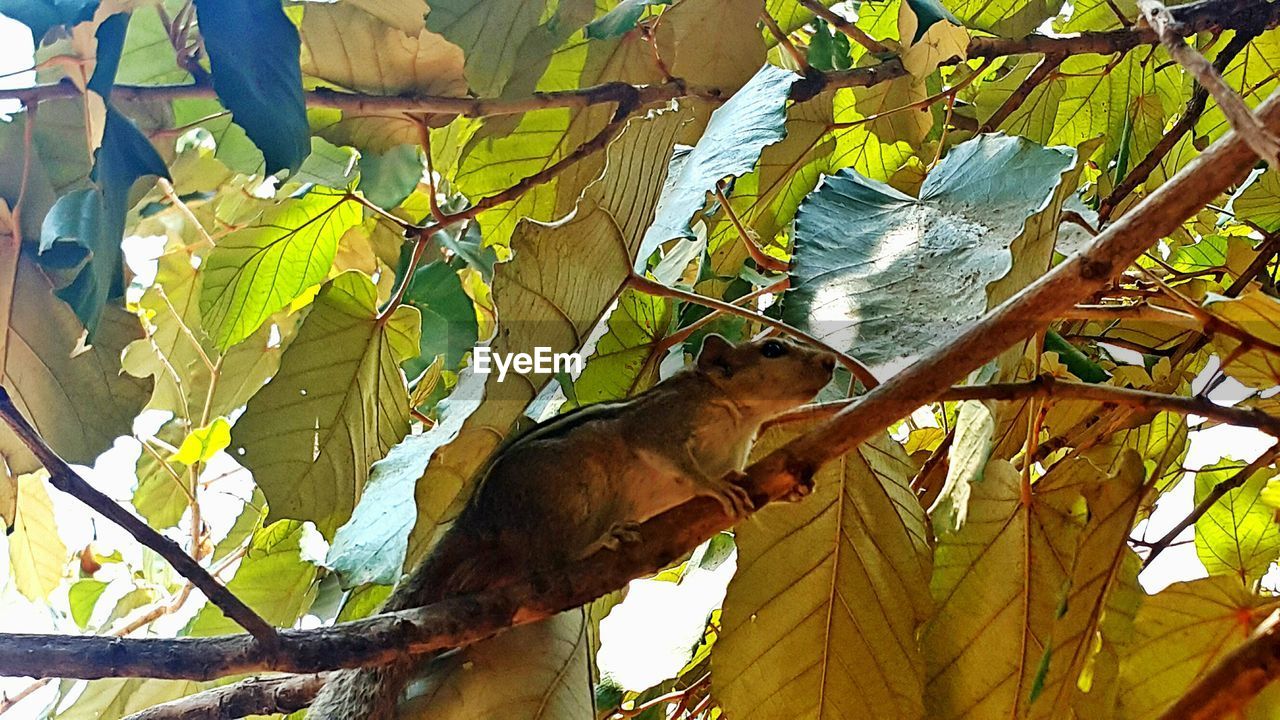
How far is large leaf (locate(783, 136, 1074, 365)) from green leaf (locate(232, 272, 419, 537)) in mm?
455

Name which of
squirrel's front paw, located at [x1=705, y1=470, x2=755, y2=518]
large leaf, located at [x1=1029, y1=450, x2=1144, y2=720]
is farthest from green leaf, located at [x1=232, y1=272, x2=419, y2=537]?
large leaf, located at [x1=1029, y1=450, x2=1144, y2=720]

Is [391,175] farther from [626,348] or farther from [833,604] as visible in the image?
[833,604]

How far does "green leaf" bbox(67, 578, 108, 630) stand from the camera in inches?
52.3

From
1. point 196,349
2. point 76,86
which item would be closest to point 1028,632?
point 76,86

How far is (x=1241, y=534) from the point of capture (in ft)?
3.42

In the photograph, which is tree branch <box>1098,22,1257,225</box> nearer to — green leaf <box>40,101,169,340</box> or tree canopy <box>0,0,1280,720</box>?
tree canopy <box>0,0,1280,720</box>

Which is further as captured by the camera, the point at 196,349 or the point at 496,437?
the point at 196,349

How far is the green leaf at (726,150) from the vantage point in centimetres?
66

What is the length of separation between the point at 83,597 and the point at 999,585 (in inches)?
49.0

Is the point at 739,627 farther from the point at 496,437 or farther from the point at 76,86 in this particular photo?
the point at 76,86

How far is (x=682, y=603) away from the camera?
95 centimetres

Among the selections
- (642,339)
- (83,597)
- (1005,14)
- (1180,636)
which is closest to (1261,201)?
(1005,14)

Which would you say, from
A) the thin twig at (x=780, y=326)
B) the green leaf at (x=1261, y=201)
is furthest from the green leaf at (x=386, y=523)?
the green leaf at (x=1261, y=201)

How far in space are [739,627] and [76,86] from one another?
0.61 metres
